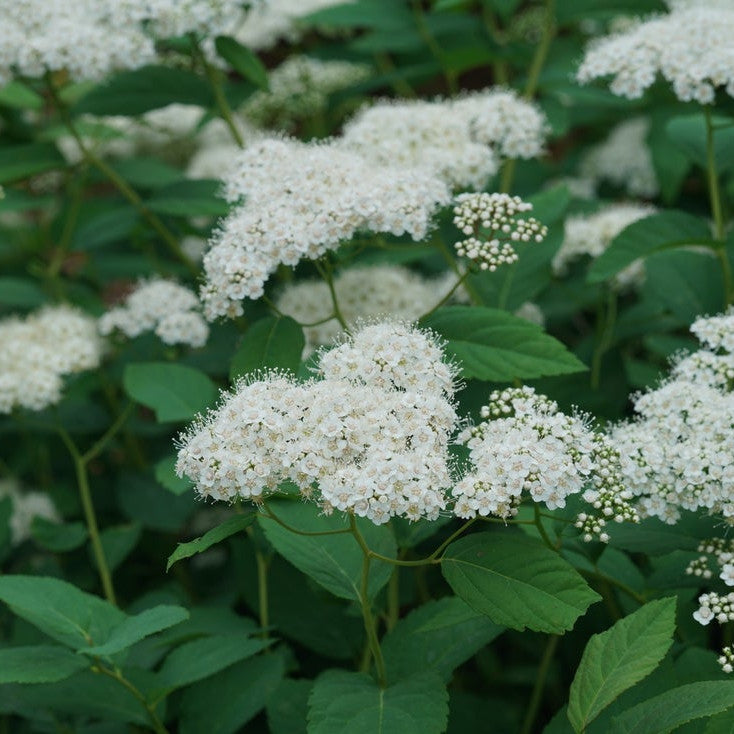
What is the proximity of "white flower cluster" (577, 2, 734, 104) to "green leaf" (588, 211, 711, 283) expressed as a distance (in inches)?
11.5

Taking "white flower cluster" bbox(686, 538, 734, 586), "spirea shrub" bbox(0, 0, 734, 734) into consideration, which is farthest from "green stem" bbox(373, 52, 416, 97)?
"white flower cluster" bbox(686, 538, 734, 586)

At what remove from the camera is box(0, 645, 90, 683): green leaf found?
1835mm

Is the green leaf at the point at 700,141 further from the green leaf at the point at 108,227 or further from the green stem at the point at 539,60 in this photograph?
the green leaf at the point at 108,227

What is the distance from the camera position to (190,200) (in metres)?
2.82

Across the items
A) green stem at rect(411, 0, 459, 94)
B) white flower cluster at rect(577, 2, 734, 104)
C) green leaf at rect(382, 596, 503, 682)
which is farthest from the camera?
green stem at rect(411, 0, 459, 94)

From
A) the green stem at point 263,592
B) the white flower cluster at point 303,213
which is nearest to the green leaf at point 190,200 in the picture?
the white flower cluster at point 303,213

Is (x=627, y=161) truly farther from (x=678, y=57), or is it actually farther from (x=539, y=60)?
(x=678, y=57)

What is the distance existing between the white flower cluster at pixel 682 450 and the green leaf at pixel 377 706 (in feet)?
1.63

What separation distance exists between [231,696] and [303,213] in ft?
3.30

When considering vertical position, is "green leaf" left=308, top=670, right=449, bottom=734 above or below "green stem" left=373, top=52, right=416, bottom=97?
below

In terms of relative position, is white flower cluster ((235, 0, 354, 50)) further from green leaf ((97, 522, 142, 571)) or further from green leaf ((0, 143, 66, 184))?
green leaf ((97, 522, 142, 571))

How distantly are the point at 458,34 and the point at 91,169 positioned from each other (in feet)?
4.45

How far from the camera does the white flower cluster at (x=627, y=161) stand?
407 centimetres

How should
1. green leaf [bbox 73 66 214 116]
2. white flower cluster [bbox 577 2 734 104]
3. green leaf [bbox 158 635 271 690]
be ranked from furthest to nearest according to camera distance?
green leaf [bbox 73 66 214 116] → white flower cluster [bbox 577 2 734 104] → green leaf [bbox 158 635 271 690]
